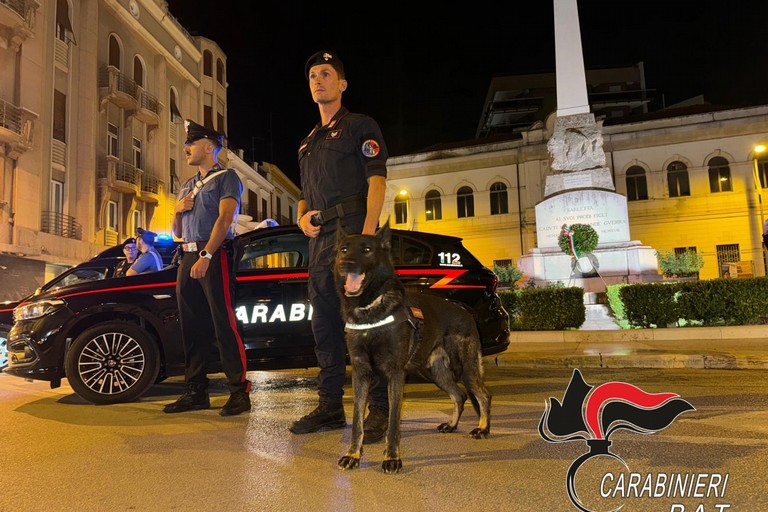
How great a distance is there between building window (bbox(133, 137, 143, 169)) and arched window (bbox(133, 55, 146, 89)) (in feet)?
9.15

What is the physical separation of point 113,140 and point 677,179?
30.9m

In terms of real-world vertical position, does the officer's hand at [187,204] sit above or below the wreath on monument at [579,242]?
below

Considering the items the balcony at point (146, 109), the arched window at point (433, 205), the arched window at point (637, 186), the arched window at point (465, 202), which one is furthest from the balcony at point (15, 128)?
the arched window at point (637, 186)

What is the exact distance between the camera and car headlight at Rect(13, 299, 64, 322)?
17.0 ft

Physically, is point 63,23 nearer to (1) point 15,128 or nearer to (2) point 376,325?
(1) point 15,128

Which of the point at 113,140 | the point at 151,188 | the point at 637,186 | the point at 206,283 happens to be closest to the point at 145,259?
the point at 206,283

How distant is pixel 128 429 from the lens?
13.0 feet

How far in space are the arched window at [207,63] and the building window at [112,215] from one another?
12861 millimetres

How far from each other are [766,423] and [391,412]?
8.91 feet

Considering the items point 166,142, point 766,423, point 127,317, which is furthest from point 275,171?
point 766,423

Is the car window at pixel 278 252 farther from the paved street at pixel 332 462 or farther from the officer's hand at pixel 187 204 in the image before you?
the paved street at pixel 332 462

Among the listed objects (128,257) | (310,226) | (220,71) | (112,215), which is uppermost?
(220,71)

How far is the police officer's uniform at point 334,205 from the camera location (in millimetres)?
3789

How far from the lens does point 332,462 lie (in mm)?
3035
